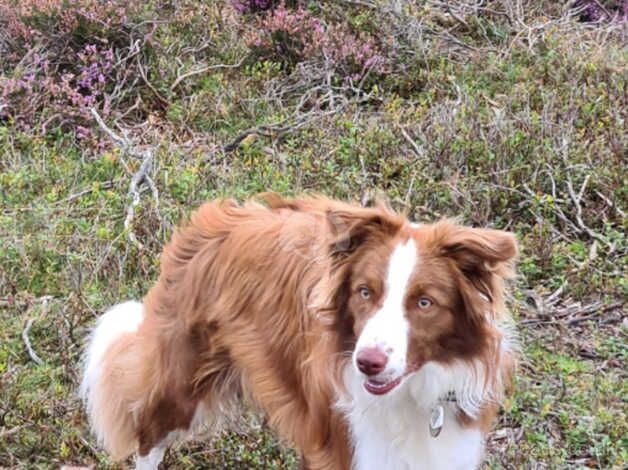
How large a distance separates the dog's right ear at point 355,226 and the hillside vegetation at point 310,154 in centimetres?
153

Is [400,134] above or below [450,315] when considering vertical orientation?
below

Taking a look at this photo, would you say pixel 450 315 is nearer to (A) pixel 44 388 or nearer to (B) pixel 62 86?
(A) pixel 44 388

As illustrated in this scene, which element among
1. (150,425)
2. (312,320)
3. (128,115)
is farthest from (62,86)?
(312,320)

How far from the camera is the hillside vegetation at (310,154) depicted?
14.6 feet

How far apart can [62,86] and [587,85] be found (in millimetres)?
4413

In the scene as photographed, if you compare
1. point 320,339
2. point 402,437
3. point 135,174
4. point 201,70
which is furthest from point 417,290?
point 201,70

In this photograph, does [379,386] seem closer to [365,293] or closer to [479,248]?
[365,293]

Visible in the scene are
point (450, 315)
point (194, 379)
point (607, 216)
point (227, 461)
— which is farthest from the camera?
point (607, 216)

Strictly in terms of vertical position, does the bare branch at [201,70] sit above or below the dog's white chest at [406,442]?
below

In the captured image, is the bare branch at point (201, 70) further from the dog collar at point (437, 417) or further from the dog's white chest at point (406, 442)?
the dog collar at point (437, 417)

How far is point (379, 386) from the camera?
2.79m

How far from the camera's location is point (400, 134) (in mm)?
6852

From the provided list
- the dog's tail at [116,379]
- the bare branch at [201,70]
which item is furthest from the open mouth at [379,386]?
the bare branch at [201,70]

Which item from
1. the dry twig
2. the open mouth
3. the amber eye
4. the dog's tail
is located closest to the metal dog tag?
the open mouth
